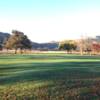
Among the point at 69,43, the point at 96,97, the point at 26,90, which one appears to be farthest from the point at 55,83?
the point at 69,43

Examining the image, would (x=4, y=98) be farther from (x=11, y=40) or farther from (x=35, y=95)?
(x=11, y=40)

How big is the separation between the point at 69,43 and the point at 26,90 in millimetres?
166227

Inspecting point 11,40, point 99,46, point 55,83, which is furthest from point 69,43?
point 55,83

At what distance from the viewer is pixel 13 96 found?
60.3 feet

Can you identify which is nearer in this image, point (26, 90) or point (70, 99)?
point (70, 99)

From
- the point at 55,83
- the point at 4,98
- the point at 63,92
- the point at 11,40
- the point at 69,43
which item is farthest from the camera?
the point at 69,43

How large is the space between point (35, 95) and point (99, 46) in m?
178

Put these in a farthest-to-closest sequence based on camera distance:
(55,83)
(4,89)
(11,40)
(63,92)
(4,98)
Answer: (11,40), (55,83), (4,89), (63,92), (4,98)

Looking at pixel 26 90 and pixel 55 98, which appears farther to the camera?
pixel 26 90

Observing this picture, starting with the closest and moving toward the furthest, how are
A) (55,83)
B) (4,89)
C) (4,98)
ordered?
(4,98)
(4,89)
(55,83)

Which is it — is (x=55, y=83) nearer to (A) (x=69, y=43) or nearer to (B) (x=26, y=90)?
(B) (x=26, y=90)

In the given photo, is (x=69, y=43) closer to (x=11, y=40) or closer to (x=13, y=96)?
(x=11, y=40)

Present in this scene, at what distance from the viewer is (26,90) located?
799 inches

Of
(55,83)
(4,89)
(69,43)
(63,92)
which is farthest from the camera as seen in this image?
(69,43)
